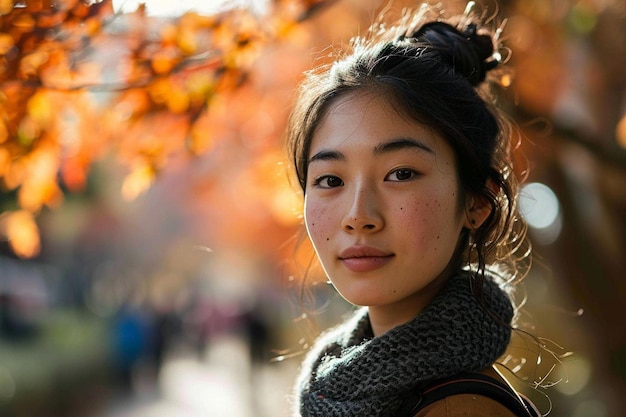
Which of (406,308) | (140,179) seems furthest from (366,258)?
(140,179)

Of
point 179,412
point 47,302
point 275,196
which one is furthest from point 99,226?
point 275,196

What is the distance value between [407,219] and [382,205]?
68mm

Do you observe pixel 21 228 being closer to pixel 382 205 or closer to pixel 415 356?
pixel 382 205

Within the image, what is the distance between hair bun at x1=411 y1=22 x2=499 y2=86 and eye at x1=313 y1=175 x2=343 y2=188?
0.48 m

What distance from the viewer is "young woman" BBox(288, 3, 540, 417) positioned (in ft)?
6.31

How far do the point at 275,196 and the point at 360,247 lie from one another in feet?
12.7

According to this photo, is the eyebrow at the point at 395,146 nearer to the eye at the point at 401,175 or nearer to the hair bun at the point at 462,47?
the eye at the point at 401,175

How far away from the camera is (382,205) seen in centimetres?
198

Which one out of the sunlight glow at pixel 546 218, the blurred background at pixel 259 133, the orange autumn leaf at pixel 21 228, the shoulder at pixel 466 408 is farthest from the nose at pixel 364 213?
the sunlight glow at pixel 546 218

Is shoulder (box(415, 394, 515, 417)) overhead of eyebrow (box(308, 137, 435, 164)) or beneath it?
beneath

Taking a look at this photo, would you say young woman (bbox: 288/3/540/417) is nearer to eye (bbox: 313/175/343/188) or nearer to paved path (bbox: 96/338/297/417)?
eye (bbox: 313/175/343/188)

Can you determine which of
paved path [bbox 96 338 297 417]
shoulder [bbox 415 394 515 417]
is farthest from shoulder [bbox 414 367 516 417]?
paved path [bbox 96 338 297 417]

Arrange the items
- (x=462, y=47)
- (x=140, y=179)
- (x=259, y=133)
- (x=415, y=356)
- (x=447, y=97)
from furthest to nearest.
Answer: (x=259, y=133) < (x=140, y=179) < (x=462, y=47) < (x=447, y=97) < (x=415, y=356)

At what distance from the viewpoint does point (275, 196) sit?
585 centimetres
